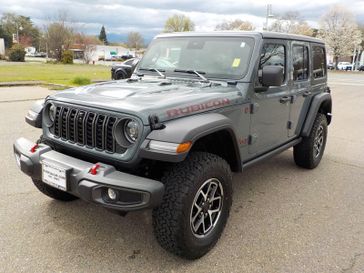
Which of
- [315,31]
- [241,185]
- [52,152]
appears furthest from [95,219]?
[315,31]

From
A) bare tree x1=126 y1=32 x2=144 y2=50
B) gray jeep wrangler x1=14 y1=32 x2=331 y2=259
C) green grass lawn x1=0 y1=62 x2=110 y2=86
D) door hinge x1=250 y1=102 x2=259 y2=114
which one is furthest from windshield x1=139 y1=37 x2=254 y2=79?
bare tree x1=126 y1=32 x2=144 y2=50

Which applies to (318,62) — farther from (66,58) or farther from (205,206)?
(66,58)

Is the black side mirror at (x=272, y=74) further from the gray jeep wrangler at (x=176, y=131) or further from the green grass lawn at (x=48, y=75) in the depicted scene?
the green grass lawn at (x=48, y=75)

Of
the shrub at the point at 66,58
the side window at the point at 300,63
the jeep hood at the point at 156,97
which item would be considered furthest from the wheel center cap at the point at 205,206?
the shrub at the point at 66,58

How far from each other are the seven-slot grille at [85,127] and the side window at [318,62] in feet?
11.0

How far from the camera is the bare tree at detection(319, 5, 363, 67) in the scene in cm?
5491

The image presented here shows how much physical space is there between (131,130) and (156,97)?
1.43ft

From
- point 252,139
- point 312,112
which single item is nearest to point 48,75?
point 312,112

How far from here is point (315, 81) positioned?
16.8ft

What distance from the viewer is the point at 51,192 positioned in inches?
147

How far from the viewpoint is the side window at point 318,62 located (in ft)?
16.7

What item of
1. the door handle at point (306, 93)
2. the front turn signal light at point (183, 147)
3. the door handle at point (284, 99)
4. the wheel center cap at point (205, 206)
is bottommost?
the wheel center cap at point (205, 206)

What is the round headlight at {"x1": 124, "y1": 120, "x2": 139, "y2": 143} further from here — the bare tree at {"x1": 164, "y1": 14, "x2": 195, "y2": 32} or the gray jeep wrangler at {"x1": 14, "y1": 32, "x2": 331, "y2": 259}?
the bare tree at {"x1": 164, "y1": 14, "x2": 195, "y2": 32}

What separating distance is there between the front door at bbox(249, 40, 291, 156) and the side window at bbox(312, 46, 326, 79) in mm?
973
